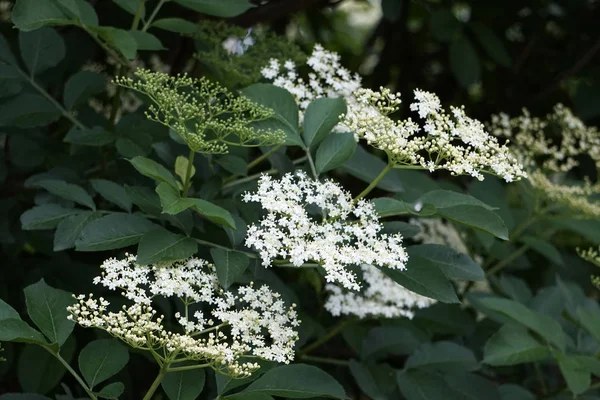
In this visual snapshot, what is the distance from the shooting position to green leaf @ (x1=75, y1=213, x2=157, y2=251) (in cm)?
154

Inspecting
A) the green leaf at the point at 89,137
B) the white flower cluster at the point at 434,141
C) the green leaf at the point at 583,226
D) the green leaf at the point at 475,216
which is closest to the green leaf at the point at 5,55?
the green leaf at the point at 89,137

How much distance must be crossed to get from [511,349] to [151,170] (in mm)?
1099

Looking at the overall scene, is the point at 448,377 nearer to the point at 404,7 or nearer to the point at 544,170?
the point at 544,170

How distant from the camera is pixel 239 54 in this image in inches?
88.6

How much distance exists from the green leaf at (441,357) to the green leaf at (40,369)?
0.90m

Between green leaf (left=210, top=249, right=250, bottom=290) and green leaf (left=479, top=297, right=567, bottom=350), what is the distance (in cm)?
83

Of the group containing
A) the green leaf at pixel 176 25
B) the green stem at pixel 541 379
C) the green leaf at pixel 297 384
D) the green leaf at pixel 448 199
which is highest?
the green leaf at pixel 448 199

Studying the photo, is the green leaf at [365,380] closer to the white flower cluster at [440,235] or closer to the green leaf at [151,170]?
the white flower cluster at [440,235]

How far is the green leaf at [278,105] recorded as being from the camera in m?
1.79

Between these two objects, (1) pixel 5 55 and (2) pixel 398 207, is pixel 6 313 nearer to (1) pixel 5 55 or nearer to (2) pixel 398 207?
(2) pixel 398 207

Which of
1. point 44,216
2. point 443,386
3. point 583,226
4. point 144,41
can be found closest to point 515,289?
point 583,226

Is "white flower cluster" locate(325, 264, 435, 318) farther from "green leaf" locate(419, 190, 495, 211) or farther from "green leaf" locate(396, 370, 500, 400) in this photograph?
"green leaf" locate(419, 190, 495, 211)

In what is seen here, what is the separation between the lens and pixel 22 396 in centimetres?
163

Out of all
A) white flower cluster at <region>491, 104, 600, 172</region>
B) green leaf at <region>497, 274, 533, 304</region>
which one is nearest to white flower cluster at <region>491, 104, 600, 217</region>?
white flower cluster at <region>491, 104, 600, 172</region>
